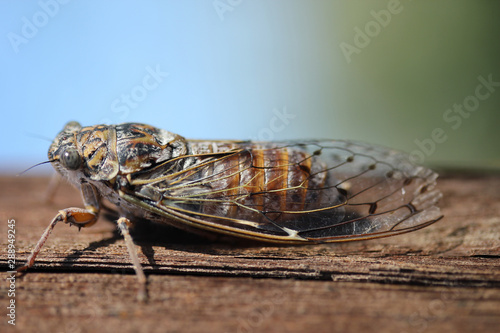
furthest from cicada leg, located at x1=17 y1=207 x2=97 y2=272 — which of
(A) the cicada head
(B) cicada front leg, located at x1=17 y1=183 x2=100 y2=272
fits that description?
(A) the cicada head

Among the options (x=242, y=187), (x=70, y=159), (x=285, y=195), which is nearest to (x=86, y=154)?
(x=70, y=159)

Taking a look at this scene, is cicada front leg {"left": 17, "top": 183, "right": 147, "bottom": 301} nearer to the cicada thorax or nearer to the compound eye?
the compound eye

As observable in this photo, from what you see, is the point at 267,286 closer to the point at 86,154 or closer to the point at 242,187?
the point at 242,187

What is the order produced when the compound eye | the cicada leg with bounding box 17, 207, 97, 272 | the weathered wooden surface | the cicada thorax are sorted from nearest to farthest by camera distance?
the weathered wooden surface
the cicada leg with bounding box 17, 207, 97, 272
the cicada thorax
the compound eye

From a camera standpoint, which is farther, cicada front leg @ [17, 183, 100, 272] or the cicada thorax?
the cicada thorax

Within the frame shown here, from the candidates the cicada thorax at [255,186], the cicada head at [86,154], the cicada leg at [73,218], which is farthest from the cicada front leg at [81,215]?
the cicada thorax at [255,186]

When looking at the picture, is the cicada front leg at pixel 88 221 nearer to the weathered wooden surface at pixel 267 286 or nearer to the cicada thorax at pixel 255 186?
the weathered wooden surface at pixel 267 286
